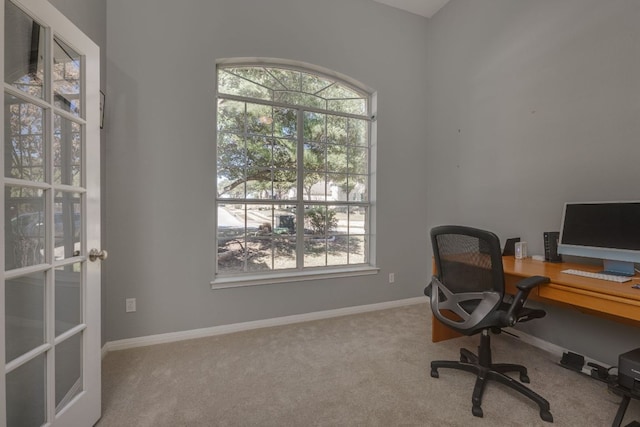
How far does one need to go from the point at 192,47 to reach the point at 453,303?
2880 mm

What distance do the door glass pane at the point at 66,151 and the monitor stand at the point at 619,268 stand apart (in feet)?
10.3

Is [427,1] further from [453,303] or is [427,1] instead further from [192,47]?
[453,303]

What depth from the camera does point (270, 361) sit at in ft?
6.66

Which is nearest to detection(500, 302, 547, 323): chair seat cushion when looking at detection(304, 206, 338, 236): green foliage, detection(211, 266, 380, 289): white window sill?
detection(211, 266, 380, 289): white window sill

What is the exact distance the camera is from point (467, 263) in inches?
64.4

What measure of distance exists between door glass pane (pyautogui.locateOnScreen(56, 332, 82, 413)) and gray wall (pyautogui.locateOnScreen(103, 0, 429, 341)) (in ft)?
3.13

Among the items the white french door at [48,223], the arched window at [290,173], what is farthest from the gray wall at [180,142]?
the white french door at [48,223]

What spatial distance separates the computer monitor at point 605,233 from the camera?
5.34 ft

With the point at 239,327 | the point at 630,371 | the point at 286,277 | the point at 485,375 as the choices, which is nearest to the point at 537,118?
the point at 630,371

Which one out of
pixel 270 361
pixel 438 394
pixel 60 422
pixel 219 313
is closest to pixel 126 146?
pixel 219 313

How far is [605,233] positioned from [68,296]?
3.10 metres

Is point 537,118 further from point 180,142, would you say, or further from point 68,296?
point 68,296

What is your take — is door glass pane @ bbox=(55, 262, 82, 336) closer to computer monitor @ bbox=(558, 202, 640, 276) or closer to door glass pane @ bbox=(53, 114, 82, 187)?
door glass pane @ bbox=(53, 114, 82, 187)

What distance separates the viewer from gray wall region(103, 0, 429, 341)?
219 centimetres
